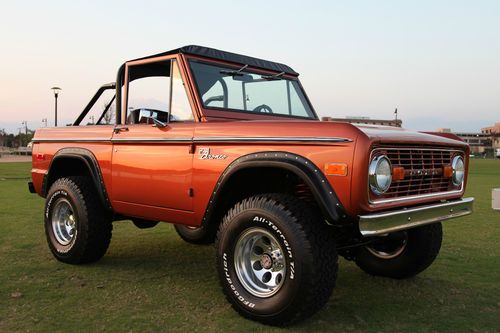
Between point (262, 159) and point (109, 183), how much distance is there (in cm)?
193

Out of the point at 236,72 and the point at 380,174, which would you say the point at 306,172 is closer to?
the point at 380,174

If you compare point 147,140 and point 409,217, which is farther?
point 147,140

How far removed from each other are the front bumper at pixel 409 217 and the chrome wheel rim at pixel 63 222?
11.3ft

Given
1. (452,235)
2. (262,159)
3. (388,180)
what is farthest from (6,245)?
(452,235)

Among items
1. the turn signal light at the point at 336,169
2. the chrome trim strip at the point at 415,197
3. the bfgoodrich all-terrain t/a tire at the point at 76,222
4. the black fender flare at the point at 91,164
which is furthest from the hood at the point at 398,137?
the bfgoodrich all-terrain t/a tire at the point at 76,222

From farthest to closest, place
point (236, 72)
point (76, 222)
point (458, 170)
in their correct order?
point (76, 222), point (236, 72), point (458, 170)

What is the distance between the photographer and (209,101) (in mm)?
4180

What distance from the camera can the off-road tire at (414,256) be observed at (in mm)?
4320

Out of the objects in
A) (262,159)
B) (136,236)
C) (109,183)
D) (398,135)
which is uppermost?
(398,135)

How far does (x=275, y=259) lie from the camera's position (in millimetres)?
3432

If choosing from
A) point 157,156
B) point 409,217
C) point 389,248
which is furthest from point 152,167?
point 389,248

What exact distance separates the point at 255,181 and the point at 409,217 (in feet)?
3.93

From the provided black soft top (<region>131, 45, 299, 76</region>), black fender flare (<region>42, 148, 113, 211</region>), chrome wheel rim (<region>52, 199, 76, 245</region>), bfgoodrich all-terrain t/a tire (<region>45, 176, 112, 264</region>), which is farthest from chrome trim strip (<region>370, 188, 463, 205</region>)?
chrome wheel rim (<region>52, 199, 76, 245</region>)

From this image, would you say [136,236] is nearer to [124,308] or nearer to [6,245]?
[6,245]
